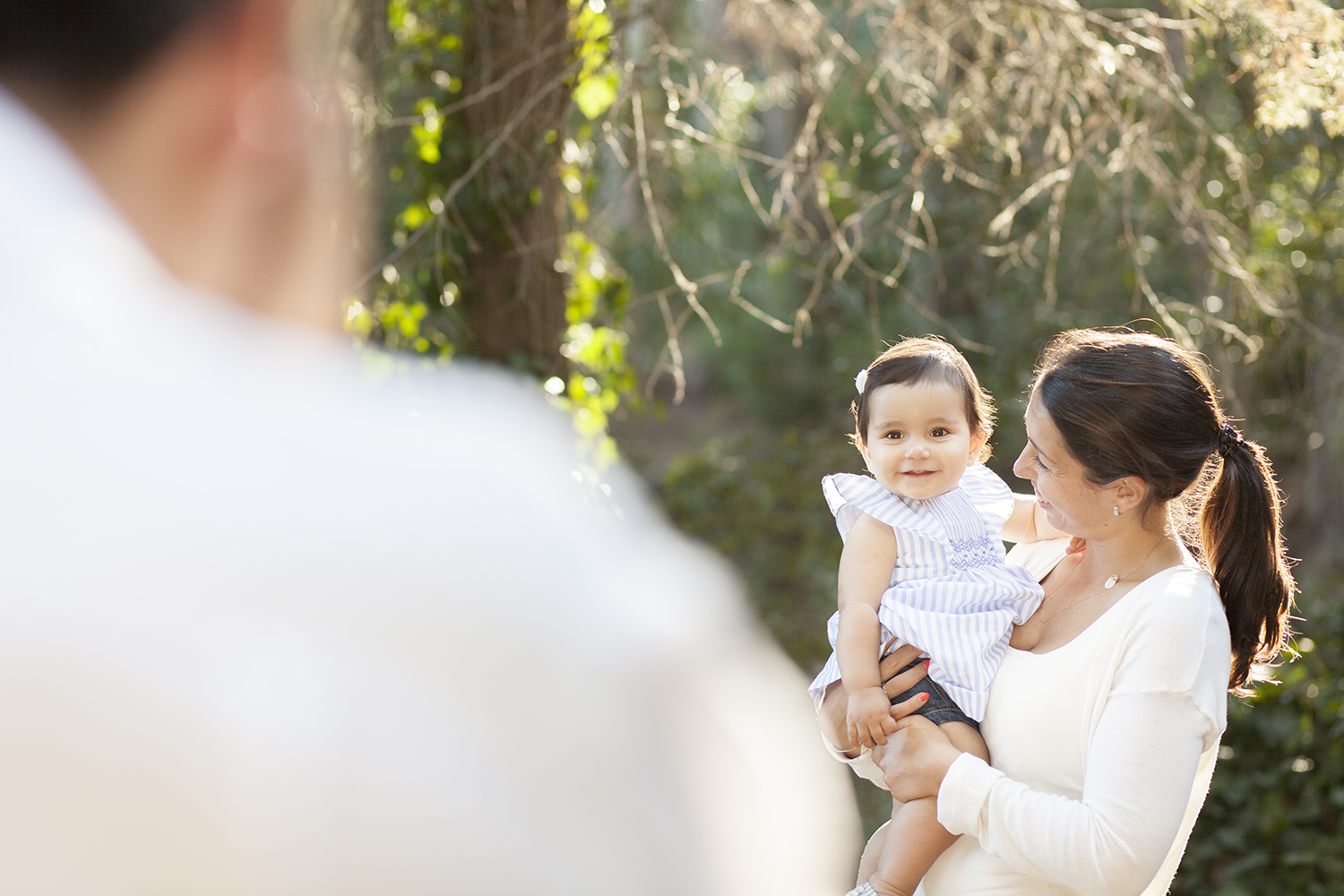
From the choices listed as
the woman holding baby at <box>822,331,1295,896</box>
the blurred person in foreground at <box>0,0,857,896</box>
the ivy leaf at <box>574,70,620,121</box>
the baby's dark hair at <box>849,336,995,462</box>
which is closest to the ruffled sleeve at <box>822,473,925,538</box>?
the baby's dark hair at <box>849,336,995,462</box>

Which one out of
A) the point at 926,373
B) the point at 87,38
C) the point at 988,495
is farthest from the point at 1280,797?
the point at 87,38

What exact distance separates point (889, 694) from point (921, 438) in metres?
0.48

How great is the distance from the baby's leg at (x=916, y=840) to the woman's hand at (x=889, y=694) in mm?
82

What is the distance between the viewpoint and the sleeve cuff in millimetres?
1671

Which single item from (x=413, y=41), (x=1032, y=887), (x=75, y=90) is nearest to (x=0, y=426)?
(x=75, y=90)

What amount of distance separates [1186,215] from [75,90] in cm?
356

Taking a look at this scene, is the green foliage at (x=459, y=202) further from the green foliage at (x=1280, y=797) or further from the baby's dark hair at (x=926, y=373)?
the green foliage at (x=1280, y=797)

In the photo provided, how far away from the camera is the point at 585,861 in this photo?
0.57 meters

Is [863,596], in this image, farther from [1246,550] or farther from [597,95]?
[597,95]

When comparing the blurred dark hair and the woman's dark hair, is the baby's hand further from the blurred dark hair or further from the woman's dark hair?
the blurred dark hair

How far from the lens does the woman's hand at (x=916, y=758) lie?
70.3 inches

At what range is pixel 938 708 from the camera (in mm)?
1867

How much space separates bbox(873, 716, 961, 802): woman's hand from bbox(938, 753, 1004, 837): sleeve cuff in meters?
0.05

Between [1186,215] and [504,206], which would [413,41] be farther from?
[1186,215]
